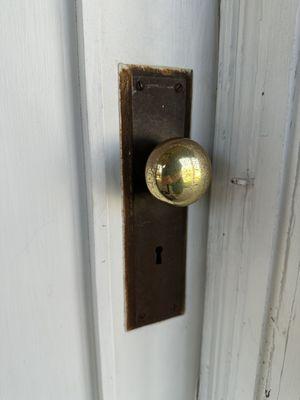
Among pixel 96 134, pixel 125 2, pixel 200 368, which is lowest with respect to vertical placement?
pixel 200 368

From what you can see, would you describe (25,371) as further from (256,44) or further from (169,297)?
(256,44)

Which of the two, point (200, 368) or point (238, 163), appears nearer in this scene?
point (238, 163)

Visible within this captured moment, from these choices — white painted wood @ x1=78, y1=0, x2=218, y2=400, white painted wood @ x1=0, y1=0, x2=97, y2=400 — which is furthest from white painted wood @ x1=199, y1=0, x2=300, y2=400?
white painted wood @ x1=0, y1=0, x2=97, y2=400

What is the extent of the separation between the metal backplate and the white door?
0.4 inches

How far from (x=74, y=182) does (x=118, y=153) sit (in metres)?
0.06

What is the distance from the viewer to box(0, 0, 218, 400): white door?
30cm

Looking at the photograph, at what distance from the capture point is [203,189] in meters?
0.32

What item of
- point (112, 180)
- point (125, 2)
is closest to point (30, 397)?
point (112, 180)

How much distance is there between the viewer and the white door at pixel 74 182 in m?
0.30

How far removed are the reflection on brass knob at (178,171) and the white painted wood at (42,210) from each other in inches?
3.3

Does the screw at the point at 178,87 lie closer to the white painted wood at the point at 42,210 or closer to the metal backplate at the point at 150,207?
the metal backplate at the point at 150,207

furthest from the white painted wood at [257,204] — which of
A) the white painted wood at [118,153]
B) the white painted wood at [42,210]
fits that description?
the white painted wood at [42,210]

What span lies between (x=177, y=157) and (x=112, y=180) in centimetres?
8

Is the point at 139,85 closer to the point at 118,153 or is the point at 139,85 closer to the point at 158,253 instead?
the point at 118,153
